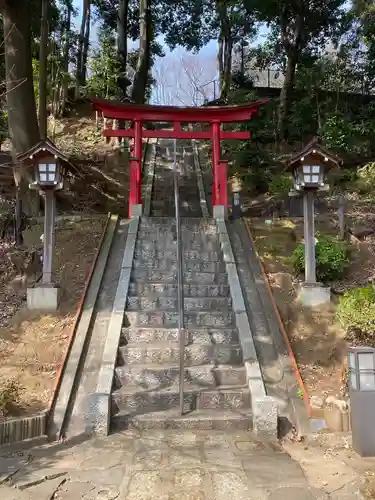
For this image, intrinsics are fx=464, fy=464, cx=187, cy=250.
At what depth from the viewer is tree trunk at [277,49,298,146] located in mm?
19194

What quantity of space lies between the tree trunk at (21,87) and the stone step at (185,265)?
3893 mm

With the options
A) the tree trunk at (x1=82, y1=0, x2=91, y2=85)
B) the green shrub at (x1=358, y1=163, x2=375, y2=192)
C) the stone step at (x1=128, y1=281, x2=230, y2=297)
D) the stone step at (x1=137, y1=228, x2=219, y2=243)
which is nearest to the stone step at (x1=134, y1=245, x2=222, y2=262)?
the stone step at (x1=137, y1=228, x2=219, y2=243)

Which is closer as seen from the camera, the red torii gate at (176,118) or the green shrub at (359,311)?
the green shrub at (359,311)

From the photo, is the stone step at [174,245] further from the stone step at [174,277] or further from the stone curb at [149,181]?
the stone curb at [149,181]

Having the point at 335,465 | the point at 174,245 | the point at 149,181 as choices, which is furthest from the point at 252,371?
the point at 149,181

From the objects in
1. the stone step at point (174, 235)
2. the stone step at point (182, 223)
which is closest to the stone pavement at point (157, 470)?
the stone step at point (174, 235)

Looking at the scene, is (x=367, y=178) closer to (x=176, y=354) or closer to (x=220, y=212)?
(x=220, y=212)

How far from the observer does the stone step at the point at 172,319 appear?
7395 mm

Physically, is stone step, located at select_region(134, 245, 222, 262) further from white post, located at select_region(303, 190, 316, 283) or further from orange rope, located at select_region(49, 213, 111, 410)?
white post, located at select_region(303, 190, 316, 283)

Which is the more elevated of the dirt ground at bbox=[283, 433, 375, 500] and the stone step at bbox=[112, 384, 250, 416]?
the stone step at bbox=[112, 384, 250, 416]

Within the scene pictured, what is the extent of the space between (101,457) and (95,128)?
19.9 meters

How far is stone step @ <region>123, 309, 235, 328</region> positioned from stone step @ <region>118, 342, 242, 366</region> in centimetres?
60

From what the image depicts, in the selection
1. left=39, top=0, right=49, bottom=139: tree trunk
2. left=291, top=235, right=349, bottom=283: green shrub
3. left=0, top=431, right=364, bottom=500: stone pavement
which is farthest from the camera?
left=39, top=0, right=49, bottom=139: tree trunk

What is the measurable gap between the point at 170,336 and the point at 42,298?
2.40 metres
